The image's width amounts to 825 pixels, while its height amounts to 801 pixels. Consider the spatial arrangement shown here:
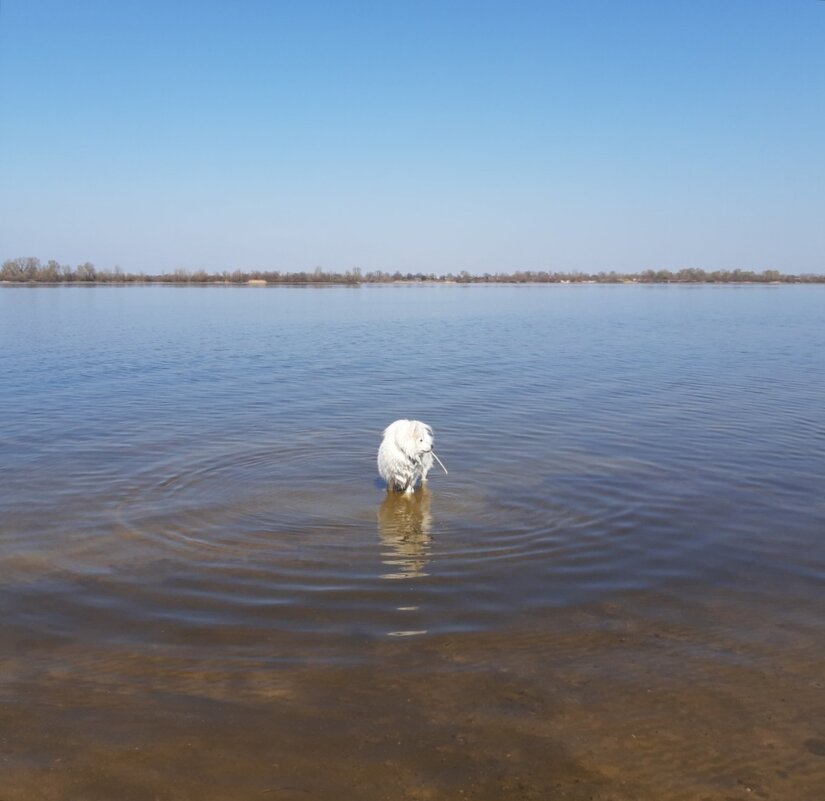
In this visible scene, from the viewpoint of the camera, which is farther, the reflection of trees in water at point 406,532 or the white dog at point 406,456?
the white dog at point 406,456

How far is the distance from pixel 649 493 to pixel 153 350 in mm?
23903

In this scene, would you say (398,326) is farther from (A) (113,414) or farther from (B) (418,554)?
(B) (418,554)

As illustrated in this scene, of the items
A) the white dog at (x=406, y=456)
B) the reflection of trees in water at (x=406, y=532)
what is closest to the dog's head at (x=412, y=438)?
the white dog at (x=406, y=456)

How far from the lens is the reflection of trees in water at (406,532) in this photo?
28.0 feet

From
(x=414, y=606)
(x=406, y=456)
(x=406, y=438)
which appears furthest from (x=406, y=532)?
→ (x=414, y=606)

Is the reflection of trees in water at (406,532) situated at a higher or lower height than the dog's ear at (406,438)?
lower

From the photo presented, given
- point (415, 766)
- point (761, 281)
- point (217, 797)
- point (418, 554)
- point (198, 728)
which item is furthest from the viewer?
point (761, 281)

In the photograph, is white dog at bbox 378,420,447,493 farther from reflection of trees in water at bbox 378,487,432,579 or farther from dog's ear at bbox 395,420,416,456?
reflection of trees in water at bbox 378,487,432,579

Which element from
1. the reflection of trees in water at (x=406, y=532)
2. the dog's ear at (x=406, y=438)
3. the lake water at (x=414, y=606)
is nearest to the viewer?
the lake water at (x=414, y=606)

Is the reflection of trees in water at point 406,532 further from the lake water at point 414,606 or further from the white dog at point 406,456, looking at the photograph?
the white dog at point 406,456

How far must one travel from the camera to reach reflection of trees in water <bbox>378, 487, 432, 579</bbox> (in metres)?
8.52

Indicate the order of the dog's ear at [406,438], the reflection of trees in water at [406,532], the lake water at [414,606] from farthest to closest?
the dog's ear at [406,438], the reflection of trees in water at [406,532], the lake water at [414,606]

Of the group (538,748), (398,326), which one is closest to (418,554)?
(538,748)

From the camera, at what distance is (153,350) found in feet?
100
